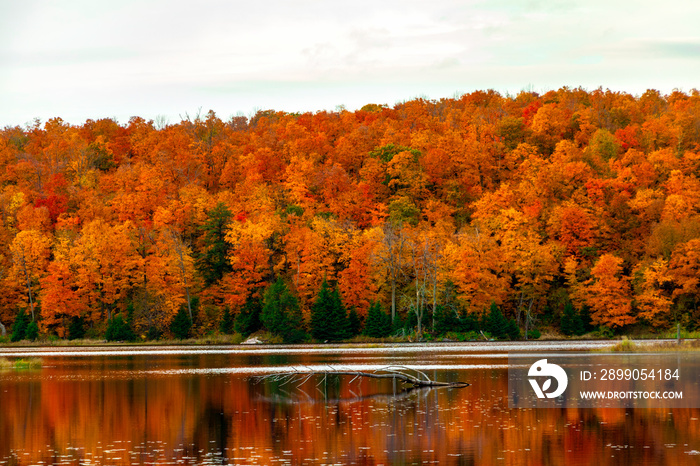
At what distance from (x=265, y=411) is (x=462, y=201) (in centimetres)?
8206

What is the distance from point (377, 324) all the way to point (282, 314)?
883 cm

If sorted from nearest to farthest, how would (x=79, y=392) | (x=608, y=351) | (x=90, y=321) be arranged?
(x=79, y=392) < (x=608, y=351) < (x=90, y=321)

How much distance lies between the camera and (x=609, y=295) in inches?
3103

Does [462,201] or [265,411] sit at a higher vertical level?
[462,201]

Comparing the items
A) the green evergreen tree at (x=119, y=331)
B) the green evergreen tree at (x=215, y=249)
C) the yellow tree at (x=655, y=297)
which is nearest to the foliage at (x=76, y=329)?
the green evergreen tree at (x=119, y=331)

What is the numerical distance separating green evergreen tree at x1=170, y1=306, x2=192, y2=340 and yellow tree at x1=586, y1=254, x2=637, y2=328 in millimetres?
38465

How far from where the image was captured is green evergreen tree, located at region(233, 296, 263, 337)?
277ft

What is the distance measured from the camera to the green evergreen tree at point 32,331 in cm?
8607

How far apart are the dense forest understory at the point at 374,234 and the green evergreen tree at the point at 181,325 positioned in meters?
0.25

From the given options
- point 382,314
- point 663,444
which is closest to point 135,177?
point 382,314

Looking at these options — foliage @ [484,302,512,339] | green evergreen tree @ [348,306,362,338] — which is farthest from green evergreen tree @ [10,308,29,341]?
foliage @ [484,302,512,339]

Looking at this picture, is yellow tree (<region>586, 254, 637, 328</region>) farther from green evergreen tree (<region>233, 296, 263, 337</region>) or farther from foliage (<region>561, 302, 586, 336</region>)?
green evergreen tree (<region>233, 296, 263, 337</region>)

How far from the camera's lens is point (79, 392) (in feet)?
127

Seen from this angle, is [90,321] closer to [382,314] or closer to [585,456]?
[382,314]
